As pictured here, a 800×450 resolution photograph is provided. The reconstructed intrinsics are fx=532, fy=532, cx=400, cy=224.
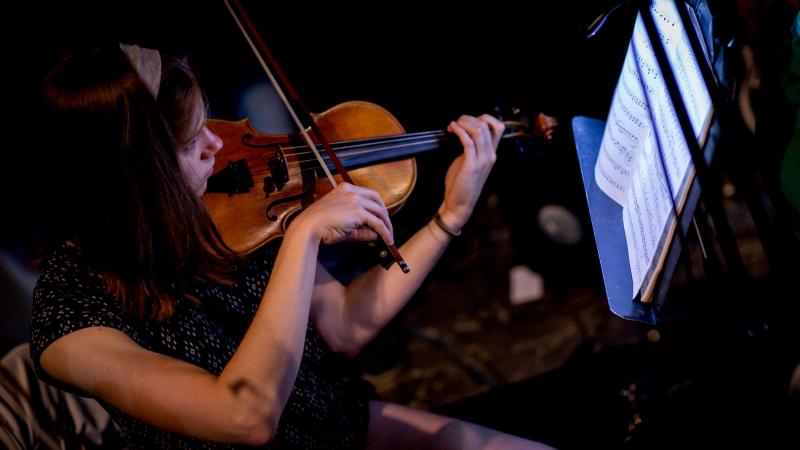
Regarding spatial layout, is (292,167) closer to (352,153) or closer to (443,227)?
(352,153)

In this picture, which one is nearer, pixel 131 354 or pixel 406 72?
pixel 131 354

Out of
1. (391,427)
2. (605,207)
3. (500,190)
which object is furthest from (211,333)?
(500,190)

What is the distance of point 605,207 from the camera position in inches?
45.4

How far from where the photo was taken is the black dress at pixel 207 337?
3.25 feet

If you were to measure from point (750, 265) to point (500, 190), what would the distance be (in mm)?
1236

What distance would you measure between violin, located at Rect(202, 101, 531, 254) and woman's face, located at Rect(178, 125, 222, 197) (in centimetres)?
8

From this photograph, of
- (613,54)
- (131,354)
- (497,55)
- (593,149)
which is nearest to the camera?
(131,354)

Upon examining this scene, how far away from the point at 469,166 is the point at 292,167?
1.51ft

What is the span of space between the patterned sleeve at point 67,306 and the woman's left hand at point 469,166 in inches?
31.3

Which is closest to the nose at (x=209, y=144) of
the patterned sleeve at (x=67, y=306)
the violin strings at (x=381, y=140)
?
the violin strings at (x=381, y=140)

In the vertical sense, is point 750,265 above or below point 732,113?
below

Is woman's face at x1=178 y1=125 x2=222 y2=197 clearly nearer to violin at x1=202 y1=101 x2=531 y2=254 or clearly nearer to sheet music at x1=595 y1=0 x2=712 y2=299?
violin at x1=202 y1=101 x2=531 y2=254

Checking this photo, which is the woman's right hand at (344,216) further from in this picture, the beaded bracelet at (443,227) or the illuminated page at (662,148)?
the illuminated page at (662,148)

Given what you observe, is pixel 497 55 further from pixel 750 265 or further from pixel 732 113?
pixel 750 265
